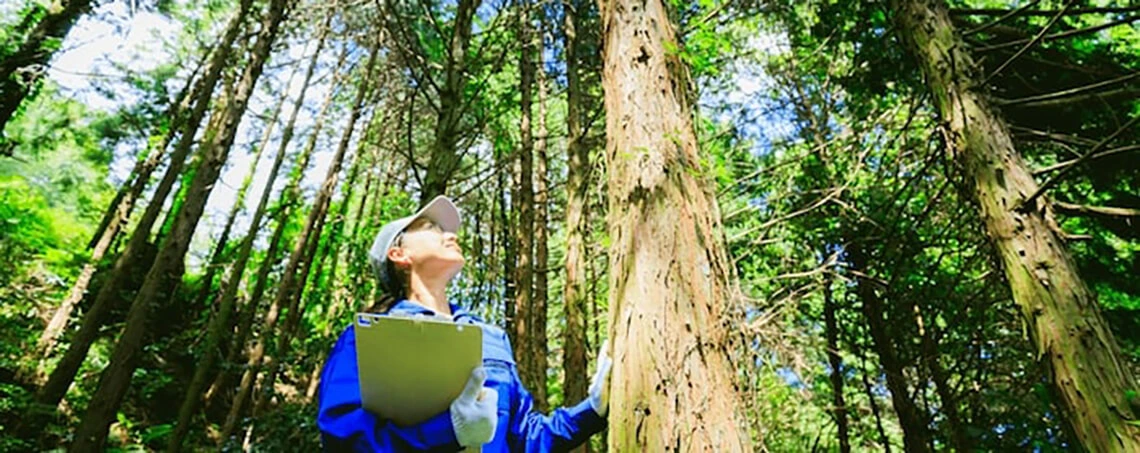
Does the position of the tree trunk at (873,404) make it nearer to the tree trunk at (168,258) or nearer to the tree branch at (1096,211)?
the tree branch at (1096,211)

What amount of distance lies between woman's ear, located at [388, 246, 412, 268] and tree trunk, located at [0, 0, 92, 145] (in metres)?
6.10

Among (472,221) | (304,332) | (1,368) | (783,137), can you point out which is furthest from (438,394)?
(304,332)

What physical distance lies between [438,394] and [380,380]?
7.2 inches

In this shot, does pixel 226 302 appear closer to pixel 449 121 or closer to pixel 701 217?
pixel 449 121

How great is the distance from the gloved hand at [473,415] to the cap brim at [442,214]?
3.17 feet

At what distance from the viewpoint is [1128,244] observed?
5.19 m

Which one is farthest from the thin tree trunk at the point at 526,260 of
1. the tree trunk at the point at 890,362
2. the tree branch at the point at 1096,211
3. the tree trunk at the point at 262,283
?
the tree branch at the point at 1096,211

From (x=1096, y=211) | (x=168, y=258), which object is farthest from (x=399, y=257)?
(x=168, y=258)

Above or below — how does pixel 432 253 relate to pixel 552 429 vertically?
above

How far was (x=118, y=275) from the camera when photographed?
728 cm

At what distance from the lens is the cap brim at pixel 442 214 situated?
2.41 meters

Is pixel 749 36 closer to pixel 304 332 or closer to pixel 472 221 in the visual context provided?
pixel 472 221

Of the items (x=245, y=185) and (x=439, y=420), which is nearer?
(x=439, y=420)

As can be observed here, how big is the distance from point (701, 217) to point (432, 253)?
43.1 inches
